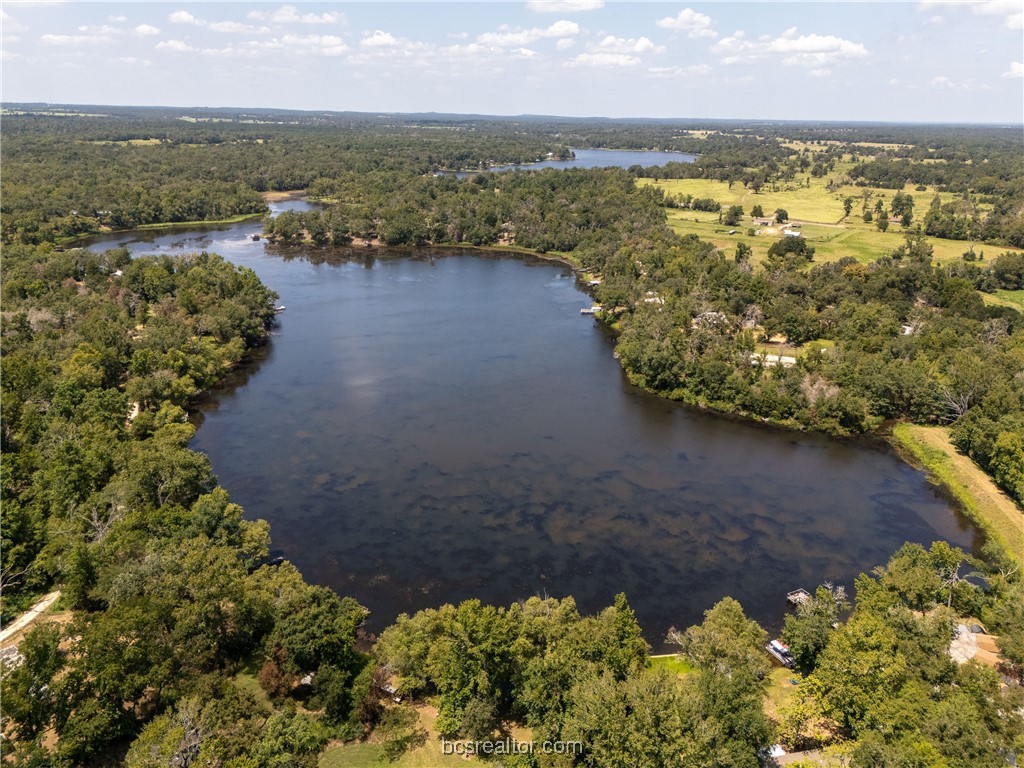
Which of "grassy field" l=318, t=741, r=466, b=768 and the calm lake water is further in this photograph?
the calm lake water

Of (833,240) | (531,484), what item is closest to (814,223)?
(833,240)

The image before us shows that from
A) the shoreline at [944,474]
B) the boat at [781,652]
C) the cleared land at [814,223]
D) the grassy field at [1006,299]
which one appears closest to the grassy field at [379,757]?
the boat at [781,652]

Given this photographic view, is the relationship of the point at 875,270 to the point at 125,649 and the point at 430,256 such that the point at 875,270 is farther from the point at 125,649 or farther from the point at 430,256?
the point at 125,649

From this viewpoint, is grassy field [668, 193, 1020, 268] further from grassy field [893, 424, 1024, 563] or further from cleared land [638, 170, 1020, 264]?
grassy field [893, 424, 1024, 563]

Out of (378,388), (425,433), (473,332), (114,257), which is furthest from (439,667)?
(114,257)

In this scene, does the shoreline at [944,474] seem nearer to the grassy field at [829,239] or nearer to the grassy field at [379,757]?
the grassy field at [379,757]

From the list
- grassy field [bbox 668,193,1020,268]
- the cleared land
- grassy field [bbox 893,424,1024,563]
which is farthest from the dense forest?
the cleared land
